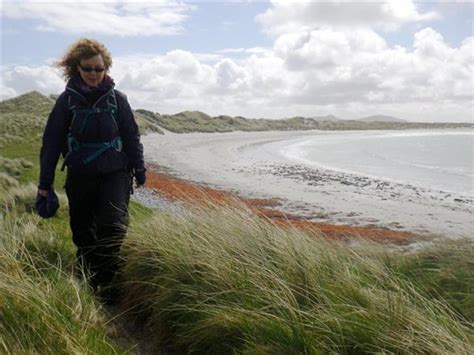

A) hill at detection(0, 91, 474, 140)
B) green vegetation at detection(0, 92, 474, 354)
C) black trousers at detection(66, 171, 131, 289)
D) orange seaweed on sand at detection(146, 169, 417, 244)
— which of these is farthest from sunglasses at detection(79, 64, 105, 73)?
hill at detection(0, 91, 474, 140)

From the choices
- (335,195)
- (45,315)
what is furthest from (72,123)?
(335,195)

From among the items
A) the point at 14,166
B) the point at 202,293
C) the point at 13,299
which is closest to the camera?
the point at 13,299

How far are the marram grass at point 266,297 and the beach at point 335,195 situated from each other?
6.72 m

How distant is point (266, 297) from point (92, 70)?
2.21 meters

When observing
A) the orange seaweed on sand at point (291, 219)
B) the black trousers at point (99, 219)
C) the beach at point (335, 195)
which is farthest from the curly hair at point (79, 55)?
the beach at point (335, 195)

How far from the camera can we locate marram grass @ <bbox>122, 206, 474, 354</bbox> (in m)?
2.73

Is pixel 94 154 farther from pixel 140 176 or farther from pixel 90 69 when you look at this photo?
pixel 90 69

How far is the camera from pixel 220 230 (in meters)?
4.29

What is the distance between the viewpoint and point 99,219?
4.02 meters

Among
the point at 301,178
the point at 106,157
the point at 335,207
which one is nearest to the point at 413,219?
the point at 335,207

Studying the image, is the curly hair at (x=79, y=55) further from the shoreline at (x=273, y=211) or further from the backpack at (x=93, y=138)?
→ the shoreline at (x=273, y=211)

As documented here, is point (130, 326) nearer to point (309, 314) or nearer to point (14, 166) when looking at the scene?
point (309, 314)

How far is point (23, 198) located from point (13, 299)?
20.6 feet

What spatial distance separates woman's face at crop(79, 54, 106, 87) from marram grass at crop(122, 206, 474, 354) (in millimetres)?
1368
